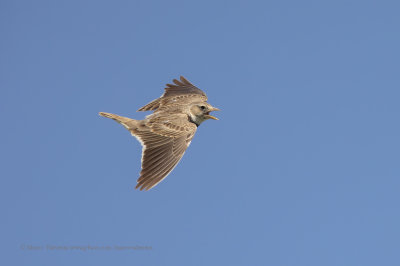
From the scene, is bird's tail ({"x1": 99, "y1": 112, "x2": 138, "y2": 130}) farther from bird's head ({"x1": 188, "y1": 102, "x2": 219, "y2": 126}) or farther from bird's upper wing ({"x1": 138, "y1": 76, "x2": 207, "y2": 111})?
bird's upper wing ({"x1": 138, "y1": 76, "x2": 207, "y2": 111})

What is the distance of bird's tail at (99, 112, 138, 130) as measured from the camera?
56.6 ft

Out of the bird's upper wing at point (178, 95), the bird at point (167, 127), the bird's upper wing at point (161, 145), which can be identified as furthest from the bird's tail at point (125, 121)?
the bird's upper wing at point (178, 95)

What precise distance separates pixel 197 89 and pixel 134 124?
5.63 meters

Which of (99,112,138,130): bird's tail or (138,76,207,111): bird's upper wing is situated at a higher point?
(138,76,207,111): bird's upper wing

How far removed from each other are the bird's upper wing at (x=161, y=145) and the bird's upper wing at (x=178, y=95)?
271 centimetres

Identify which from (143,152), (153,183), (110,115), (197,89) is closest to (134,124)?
(110,115)

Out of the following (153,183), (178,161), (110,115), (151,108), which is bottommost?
(153,183)

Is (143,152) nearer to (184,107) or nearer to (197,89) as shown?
(184,107)

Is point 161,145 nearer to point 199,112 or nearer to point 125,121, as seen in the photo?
point 125,121

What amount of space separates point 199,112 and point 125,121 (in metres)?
2.78

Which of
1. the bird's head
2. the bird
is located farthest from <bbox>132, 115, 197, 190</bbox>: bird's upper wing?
the bird's head

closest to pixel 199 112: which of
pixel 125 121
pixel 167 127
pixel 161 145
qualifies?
pixel 167 127

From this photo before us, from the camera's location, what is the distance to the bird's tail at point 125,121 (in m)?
17.3

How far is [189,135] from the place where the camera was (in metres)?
16.7
